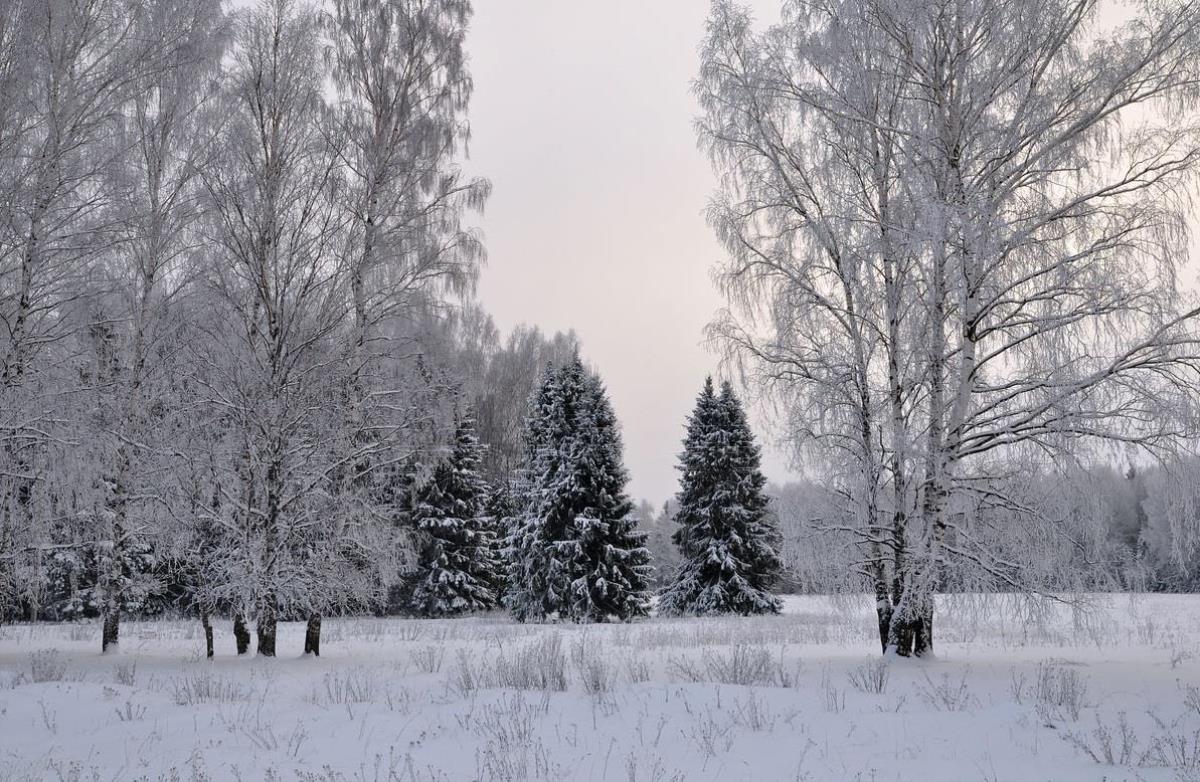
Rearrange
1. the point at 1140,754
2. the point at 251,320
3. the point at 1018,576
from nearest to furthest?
the point at 1140,754
the point at 1018,576
the point at 251,320

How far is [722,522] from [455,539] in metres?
10.1

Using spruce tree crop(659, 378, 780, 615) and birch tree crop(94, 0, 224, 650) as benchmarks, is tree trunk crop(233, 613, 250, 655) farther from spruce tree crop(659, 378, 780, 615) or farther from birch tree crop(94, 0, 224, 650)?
spruce tree crop(659, 378, 780, 615)

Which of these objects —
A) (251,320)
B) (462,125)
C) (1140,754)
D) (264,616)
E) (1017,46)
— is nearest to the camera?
(1140,754)

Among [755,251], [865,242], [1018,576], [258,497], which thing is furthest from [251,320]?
[1018,576]

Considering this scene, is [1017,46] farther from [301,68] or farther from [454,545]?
[454,545]

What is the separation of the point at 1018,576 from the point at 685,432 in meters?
19.0

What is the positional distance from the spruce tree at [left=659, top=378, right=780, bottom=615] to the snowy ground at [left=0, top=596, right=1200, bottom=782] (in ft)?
47.8

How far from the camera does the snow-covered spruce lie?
78.5ft

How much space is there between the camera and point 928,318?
29.1 feet

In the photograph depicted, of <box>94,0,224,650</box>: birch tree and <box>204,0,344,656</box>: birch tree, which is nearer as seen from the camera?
<box>204,0,344,656</box>: birch tree

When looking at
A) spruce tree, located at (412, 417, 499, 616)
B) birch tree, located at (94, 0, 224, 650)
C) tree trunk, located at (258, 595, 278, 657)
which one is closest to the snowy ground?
tree trunk, located at (258, 595, 278, 657)

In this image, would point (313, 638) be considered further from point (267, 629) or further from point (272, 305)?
point (272, 305)

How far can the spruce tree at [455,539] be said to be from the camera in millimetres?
28078

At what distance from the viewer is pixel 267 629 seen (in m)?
11.7
